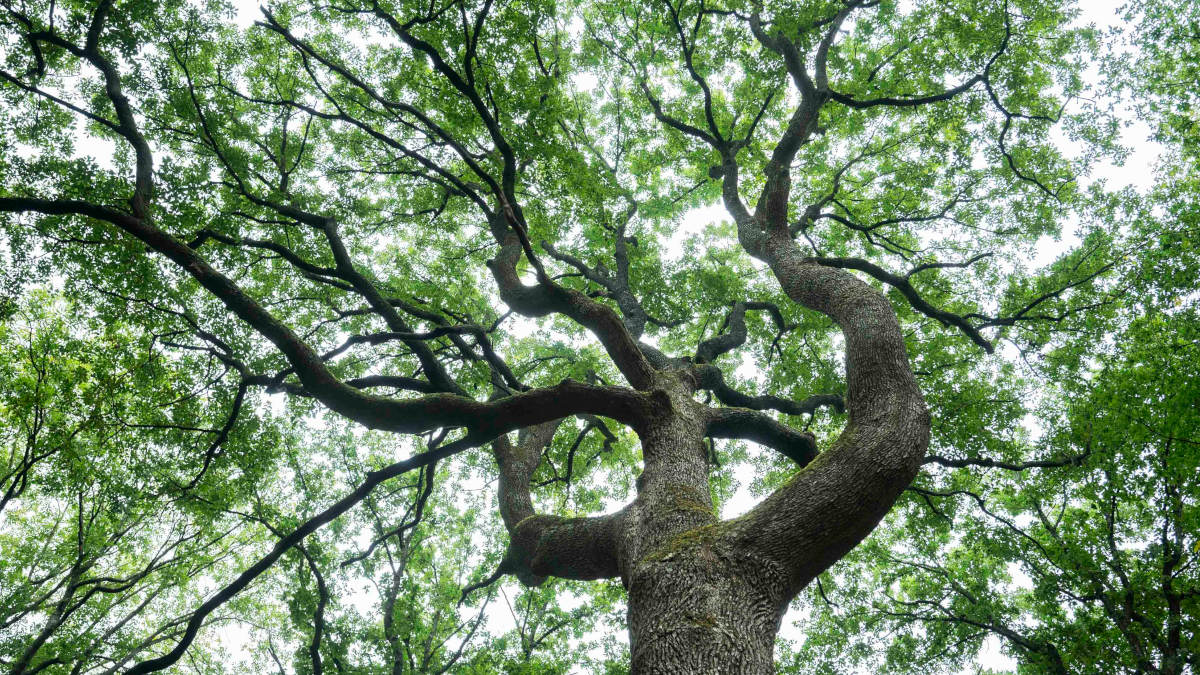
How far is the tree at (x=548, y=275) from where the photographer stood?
4.35m

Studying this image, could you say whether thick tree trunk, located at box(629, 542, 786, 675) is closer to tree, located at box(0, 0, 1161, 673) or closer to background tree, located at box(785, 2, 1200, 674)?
tree, located at box(0, 0, 1161, 673)

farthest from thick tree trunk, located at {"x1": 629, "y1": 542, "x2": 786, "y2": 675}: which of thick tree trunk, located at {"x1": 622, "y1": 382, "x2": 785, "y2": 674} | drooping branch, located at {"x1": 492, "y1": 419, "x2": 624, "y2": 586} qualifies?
drooping branch, located at {"x1": 492, "y1": 419, "x2": 624, "y2": 586}

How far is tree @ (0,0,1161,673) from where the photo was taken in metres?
4.35

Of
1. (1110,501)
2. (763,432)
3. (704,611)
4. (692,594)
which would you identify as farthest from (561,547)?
(1110,501)

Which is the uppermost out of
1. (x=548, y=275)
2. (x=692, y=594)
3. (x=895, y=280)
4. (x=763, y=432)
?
(x=548, y=275)

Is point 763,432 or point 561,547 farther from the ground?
point 763,432

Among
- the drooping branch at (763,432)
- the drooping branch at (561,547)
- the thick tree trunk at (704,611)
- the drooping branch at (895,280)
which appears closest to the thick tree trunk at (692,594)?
the thick tree trunk at (704,611)

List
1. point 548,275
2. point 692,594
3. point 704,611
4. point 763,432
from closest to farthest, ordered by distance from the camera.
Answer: point 704,611, point 692,594, point 763,432, point 548,275

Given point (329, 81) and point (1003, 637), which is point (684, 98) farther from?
point (1003, 637)

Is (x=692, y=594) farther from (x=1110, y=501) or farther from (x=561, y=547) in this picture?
(x=1110, y=501)

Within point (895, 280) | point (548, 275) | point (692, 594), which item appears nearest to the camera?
point (692, 594)

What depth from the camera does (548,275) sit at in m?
8.73

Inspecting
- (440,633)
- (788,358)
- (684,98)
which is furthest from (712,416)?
(440,633)

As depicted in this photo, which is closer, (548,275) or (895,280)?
(895,280)
